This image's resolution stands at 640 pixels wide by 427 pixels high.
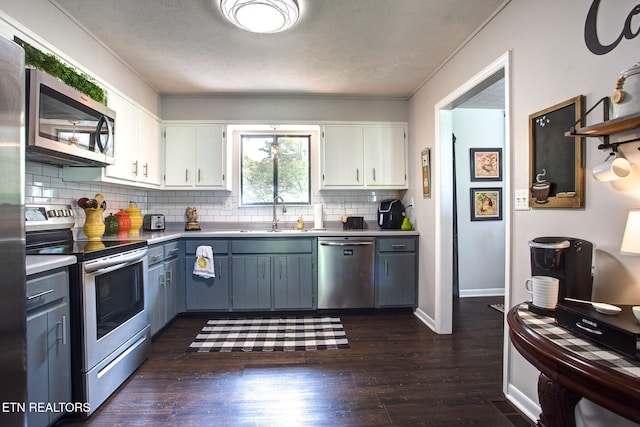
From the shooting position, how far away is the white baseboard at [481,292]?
4087mm

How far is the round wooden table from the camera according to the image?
0.75 m

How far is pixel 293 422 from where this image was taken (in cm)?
167

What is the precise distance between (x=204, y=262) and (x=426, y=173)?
8.23 feet

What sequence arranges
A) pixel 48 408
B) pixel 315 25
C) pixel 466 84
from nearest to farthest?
pixel 48 408
pixel 315 25
pixel 466 84

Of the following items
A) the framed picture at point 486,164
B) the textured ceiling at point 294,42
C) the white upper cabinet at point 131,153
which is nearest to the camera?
the textured ceiling at point 294,42

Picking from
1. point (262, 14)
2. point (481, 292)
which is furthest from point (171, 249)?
point (481, 292)

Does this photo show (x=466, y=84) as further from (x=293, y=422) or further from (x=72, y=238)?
(x=72, y=238)

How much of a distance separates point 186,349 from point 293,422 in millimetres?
1316

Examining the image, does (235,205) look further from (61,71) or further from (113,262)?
(61,71)

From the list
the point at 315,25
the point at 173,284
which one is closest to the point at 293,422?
the point at 173,284

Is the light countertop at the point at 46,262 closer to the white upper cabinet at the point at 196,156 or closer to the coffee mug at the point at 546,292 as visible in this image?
the white upper cabinet at the point at 196,156

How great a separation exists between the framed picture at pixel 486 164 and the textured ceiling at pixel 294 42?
1.45 m

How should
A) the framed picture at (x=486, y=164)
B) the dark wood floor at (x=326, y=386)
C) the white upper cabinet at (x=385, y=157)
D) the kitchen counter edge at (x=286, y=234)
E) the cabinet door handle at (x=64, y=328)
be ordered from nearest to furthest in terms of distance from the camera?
the cabinet door handle at (x=64, y=328), the dark wood floor at (x=326, y=386), the kitchen counter edge at (x=286, y=234), the white upper cabinet at (x=385, y=157), the framed picture at (x=486, y=164)

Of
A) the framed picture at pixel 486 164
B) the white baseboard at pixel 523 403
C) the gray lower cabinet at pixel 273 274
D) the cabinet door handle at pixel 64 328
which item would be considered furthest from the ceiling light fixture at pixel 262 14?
the framed picture at pixel 486 164
